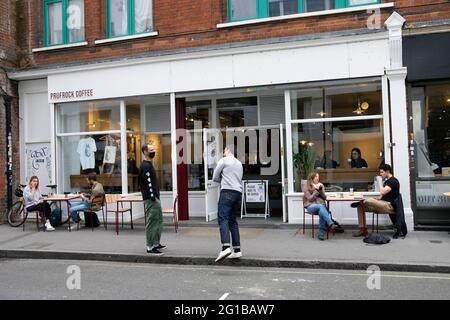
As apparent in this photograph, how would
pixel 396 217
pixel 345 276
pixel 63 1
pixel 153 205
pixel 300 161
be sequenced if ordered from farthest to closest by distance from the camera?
1. pixel 63 1
2. pixel 300 161
3. pixel 396 217
4. pixel 153 205
5. pixel 345 276

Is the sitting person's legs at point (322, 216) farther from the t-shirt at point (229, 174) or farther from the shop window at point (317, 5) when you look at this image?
the shop window at point (317, 5)

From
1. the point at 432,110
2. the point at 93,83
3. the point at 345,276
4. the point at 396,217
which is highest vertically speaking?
the point at 93,83

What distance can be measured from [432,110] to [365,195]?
2.38 m

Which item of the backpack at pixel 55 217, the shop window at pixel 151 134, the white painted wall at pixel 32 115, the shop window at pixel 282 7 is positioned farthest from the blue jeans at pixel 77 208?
the shop window at pixel 282 7

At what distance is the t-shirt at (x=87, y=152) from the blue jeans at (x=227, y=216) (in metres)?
6.29

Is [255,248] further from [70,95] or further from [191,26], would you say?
[70,95]

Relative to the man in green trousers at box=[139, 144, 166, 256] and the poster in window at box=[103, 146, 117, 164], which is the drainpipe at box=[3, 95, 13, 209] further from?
the man in green trousers at box=[139, 144, 166, 256]

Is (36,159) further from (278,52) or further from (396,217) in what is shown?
(396,217)

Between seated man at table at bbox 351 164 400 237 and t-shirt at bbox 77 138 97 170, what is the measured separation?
723 cm

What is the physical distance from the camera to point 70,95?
1313cm

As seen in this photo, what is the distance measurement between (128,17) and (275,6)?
13.2 feet

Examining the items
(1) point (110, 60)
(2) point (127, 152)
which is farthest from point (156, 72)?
(2) point (127, 152)

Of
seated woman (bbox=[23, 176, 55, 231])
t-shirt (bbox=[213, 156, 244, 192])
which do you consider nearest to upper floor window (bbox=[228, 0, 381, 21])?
t-shirt (bbox=[213, 156, 244, 192])

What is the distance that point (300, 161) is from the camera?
11555 millimetres
